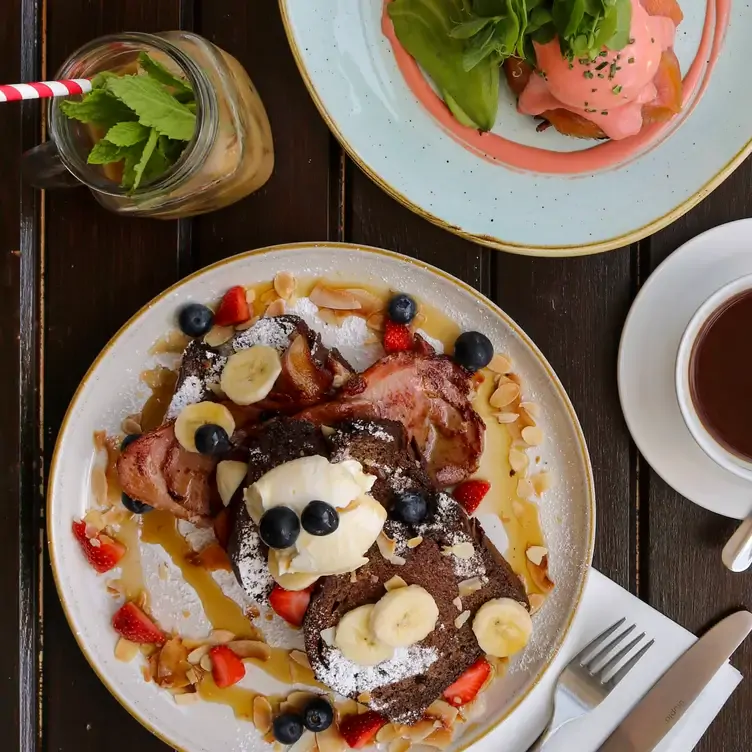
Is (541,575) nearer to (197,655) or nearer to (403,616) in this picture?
(403,616)

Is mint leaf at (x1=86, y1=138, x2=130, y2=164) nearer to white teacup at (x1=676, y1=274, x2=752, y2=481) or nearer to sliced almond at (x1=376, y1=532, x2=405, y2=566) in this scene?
sliced almond at (x1=376, y1=532, x2=405, y2=566)

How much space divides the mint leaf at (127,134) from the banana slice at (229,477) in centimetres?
50

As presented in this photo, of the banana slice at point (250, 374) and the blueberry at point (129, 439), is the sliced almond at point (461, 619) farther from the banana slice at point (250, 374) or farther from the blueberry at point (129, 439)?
the blueberry at point (129, 439)

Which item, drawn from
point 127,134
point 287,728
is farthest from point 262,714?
point 127,134

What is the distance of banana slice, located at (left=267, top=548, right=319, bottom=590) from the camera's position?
43.9 inches

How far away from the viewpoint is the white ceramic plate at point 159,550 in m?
1.25

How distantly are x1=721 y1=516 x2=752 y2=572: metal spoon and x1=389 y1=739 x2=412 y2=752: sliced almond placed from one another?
614 mm

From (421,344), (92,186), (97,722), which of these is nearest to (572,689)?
(421,344)

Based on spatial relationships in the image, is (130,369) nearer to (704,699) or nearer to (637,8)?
(637,8)

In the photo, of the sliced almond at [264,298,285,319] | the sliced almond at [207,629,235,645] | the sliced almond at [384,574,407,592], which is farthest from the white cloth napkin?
the sliced almond at [264,298,285,319]

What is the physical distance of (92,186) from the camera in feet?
3.69

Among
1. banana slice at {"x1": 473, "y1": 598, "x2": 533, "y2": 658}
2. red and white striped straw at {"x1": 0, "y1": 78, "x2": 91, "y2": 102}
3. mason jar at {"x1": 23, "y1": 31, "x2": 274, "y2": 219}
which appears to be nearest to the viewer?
red and white striped straw at {"x1": 0, "y1": 78, "x2": 91, "y2": 102}

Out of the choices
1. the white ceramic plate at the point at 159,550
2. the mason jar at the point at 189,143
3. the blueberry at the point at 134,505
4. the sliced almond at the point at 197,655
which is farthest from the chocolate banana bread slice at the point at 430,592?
the mason jar at the point at 189,143

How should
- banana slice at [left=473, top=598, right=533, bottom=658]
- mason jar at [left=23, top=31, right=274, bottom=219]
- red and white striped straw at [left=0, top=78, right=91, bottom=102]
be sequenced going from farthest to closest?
banana slice at [left=473, top=598, right=533, bottom=658] → mason jar at [left=23, top=31, right=274, bottom=219] → red and white striped straw at [left=0, top=78, right=91, bottom=102]
